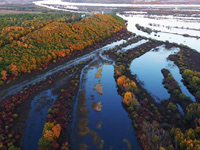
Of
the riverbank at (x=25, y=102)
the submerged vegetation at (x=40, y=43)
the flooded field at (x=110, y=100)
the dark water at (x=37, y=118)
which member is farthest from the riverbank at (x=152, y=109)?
the submerged vegetation at (x=40, y=43)

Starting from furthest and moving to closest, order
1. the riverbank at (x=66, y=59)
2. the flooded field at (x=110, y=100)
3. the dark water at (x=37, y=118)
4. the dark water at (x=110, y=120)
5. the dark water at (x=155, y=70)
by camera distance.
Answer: the riverbank at (x=66, y=59) → the dark water at (x=155, y=70) → the flooded field at (x=110, y=100) → the dark water at (x=37, y=118) → the dark water at (x=110, y=120)

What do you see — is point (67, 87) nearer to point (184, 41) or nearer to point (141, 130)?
point (141, 130)

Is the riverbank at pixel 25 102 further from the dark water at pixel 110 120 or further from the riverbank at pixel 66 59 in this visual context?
the dark water at pixel 110 120

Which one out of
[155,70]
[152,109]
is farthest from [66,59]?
[152,109]

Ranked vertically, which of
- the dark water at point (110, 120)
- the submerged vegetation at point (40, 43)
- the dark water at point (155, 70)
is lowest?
the dark water at point (110, 120)

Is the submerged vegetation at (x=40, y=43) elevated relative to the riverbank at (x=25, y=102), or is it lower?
elevated

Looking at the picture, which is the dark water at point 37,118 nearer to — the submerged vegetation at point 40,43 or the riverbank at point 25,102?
the riverbank at point 25,102

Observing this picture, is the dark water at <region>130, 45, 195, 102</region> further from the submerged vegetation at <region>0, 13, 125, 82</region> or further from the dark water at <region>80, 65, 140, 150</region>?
the submerged vegetation at <region>0, 13, 125, 82</region>

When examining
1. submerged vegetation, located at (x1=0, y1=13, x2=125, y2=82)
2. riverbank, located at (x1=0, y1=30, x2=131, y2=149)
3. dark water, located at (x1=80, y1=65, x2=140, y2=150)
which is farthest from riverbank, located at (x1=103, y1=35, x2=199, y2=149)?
submerged vegetation, located at (x1=0, y1=13, x2=125, y2=82)

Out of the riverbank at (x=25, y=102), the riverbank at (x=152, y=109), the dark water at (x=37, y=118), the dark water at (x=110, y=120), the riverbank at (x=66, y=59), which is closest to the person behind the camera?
the riverbank at (x=152, y=109)

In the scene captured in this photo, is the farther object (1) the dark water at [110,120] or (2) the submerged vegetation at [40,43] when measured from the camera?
(2) the submerged vegetation at [40,43]
